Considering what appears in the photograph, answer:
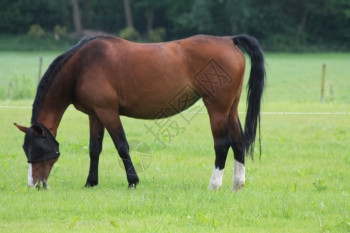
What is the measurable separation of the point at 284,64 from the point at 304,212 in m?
43.4

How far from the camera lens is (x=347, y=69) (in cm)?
4462

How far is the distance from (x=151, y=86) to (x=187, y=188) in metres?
1.36

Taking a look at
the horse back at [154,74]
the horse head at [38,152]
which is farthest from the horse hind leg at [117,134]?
the horse head at [38,152]

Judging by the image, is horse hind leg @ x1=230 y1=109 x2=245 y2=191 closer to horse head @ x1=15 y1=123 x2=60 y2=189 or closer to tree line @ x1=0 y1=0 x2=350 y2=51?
horse head @ x1=15 y1=123 x2=60 y2=189

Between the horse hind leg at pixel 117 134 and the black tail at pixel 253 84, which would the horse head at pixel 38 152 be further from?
the black tail at pixel 253 84

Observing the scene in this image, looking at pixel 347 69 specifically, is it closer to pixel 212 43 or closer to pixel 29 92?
pixel 29 92

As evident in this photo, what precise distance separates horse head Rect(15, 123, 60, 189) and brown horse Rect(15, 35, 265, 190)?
20 millimetres

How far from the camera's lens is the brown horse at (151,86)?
882 cm

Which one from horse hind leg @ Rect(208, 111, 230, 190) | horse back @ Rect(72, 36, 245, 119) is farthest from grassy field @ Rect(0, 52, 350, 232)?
horse back @ Rect(72, 36, 245, 119)

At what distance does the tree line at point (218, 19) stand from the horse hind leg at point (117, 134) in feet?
191

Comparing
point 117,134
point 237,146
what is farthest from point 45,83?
point 237,146

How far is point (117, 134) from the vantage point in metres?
8.90

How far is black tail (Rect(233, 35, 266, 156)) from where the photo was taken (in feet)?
29.9

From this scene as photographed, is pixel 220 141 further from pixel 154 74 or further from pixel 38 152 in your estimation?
pixel 38 152
